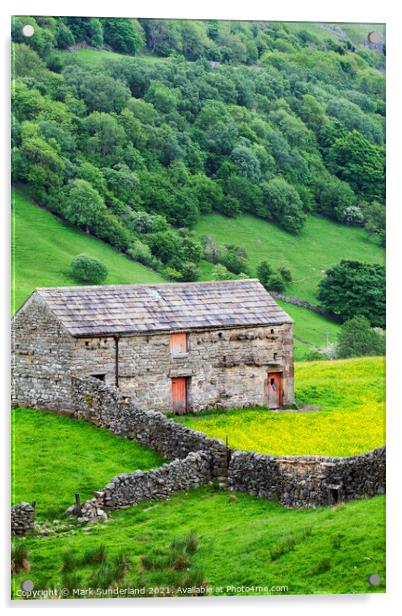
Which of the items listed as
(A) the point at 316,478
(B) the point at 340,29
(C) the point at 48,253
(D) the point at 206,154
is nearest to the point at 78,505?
(A) the point at 316,478

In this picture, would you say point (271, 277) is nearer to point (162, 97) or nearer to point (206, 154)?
point (206, 154)

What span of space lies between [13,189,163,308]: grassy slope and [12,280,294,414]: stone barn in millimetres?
491

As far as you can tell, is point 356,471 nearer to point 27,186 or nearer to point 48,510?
point 48,510

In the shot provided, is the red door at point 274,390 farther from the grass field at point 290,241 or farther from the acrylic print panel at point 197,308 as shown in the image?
the grass field at point 290,241

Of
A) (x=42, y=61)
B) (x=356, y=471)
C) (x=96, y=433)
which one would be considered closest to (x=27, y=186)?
(x=42, y=61)

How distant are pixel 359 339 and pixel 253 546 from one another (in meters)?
5.90

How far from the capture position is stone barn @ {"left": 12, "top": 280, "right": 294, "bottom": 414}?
29484 mm

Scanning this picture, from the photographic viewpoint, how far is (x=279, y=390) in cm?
3142

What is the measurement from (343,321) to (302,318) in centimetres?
199

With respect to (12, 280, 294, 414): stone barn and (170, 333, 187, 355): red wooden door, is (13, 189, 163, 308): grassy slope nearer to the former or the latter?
(12, 280, 294, 414): stone barn

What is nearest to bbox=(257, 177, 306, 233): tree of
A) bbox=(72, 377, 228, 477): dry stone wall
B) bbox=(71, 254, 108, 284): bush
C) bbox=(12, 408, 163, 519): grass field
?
bbox=(71, 254, 108, 284): bush

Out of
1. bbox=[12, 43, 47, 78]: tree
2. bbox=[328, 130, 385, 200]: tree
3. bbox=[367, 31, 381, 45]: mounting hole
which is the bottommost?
bbox=[328, 130, 385, 200]: tree

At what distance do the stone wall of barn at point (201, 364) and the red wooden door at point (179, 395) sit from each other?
86 mm

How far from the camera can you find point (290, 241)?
1148 inches
